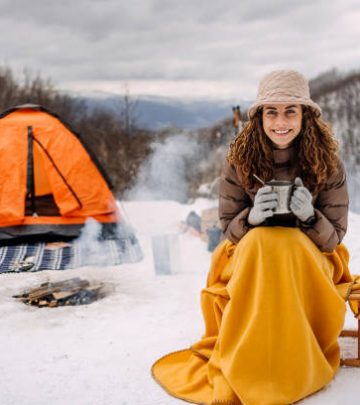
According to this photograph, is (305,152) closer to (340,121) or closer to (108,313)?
(108,313)

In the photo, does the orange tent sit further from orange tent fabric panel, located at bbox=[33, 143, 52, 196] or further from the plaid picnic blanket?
the plaid picnic blanket

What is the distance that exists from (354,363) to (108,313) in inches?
61.7

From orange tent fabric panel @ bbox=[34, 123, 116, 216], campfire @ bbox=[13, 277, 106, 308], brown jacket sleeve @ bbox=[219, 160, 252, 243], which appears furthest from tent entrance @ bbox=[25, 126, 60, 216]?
brown jacket sleeve @ bbox=[219, 160, 252, 243]

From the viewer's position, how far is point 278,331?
2186 mm

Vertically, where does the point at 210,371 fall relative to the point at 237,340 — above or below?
below

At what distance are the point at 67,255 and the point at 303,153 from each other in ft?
9.28

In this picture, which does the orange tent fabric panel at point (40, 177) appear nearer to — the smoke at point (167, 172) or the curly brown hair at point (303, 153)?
the smoke at point (167, 172)

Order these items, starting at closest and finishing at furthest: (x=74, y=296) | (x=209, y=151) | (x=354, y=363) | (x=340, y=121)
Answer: (x=354, y=363), (x=74, y=296), (x=209, y=151), (x=340, y=121)

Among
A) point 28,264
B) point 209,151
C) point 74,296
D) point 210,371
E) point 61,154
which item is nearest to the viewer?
point 210,371

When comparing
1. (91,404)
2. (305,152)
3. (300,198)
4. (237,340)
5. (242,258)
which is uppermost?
(305,152)

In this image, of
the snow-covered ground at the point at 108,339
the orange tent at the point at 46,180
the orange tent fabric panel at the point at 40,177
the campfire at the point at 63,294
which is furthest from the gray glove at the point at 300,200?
the orange tent fabric panel at the point at 40,177

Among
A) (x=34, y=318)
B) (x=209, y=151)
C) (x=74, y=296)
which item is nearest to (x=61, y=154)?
(x=74, y=296)

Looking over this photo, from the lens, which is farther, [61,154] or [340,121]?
[340,121]

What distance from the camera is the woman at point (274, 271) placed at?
2.18 metres
